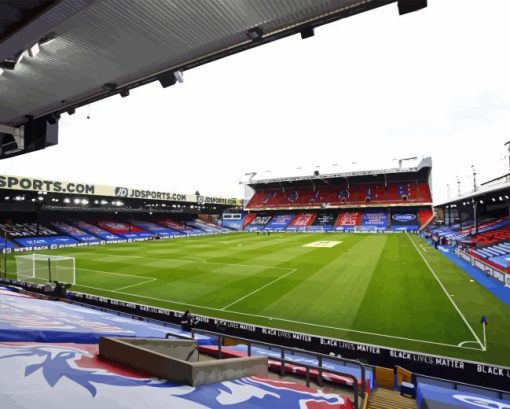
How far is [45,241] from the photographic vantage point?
41062mm

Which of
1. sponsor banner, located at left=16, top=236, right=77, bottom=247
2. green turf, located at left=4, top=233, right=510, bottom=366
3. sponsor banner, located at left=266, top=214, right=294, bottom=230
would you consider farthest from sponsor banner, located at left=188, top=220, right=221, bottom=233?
green turf, located at left=4, top=233, right=510, bottom=366

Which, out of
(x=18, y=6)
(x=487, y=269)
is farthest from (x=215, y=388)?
(x=487, y=269)

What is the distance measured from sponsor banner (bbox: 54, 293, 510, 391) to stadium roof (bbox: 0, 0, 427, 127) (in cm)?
886

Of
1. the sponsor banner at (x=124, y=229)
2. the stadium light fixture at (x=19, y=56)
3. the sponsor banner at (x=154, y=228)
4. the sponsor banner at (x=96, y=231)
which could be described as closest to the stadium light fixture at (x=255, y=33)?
the stadium light fixture at (x=19, y=56)

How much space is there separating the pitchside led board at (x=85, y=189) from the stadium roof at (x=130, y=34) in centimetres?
3814

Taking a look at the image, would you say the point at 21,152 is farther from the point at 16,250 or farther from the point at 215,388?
the point at 16,250

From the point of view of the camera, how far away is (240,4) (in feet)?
12.6

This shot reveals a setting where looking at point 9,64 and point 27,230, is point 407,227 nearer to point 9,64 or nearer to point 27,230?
point 9,64

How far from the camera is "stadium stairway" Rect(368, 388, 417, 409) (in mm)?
5715

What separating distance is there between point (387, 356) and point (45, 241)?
4571 cm

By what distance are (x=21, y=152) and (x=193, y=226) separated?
62823 mm

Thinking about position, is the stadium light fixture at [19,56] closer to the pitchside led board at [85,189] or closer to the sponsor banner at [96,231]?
the pitchside led board at [85,189]

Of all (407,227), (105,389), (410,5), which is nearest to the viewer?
(105,389)

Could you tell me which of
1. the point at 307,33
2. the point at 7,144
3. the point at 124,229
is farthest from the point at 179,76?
the point at 124,229
